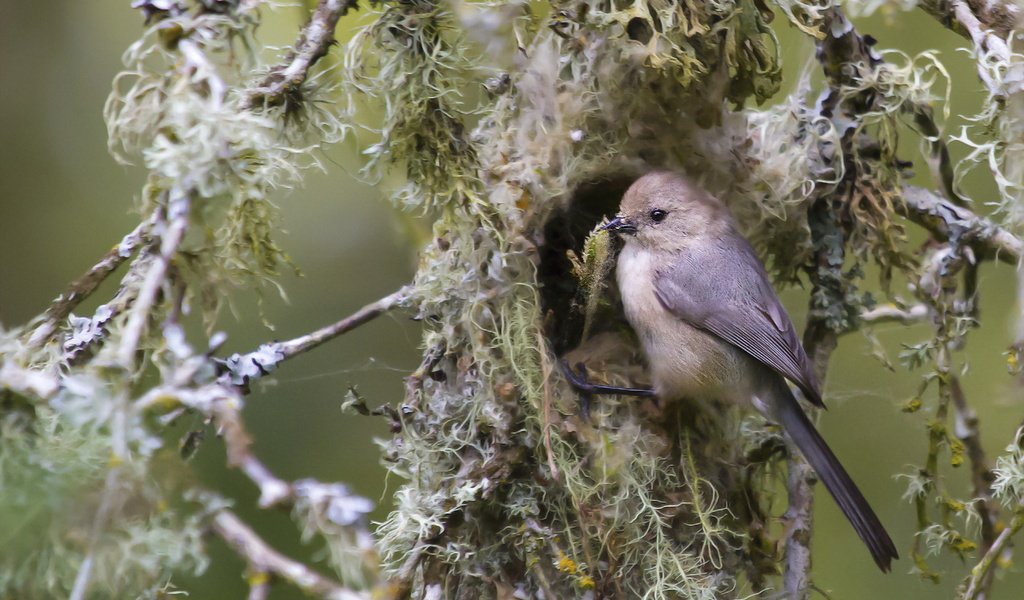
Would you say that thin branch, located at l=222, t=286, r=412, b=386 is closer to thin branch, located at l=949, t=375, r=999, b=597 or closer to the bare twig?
the bare twig

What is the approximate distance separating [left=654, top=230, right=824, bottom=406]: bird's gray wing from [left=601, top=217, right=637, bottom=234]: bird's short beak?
17cm

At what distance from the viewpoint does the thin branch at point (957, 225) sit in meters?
2.74

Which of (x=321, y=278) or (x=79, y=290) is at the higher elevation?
(x=79, y=290)

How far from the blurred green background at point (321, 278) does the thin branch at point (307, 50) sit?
54.9 inches

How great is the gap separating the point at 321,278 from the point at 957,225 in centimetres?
241

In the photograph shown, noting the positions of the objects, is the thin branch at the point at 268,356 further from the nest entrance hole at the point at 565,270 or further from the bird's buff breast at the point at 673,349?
the bird's buff breast at the point at 673,349

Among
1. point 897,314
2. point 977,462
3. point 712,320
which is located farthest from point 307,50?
point 977,462

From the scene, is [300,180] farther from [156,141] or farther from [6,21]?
[6,21]

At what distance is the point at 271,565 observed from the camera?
1.38 metres

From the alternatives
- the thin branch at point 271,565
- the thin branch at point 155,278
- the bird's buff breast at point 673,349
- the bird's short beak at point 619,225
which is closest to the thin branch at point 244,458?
the thin branch at point 271,565

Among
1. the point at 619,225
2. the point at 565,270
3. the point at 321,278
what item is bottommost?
the point at 321,278

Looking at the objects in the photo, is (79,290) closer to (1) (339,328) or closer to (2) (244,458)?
(1) (339,328)

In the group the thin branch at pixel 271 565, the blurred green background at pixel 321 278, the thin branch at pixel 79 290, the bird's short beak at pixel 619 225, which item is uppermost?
the thin branch at pixel 271 565

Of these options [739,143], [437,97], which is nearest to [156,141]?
[437,97]
